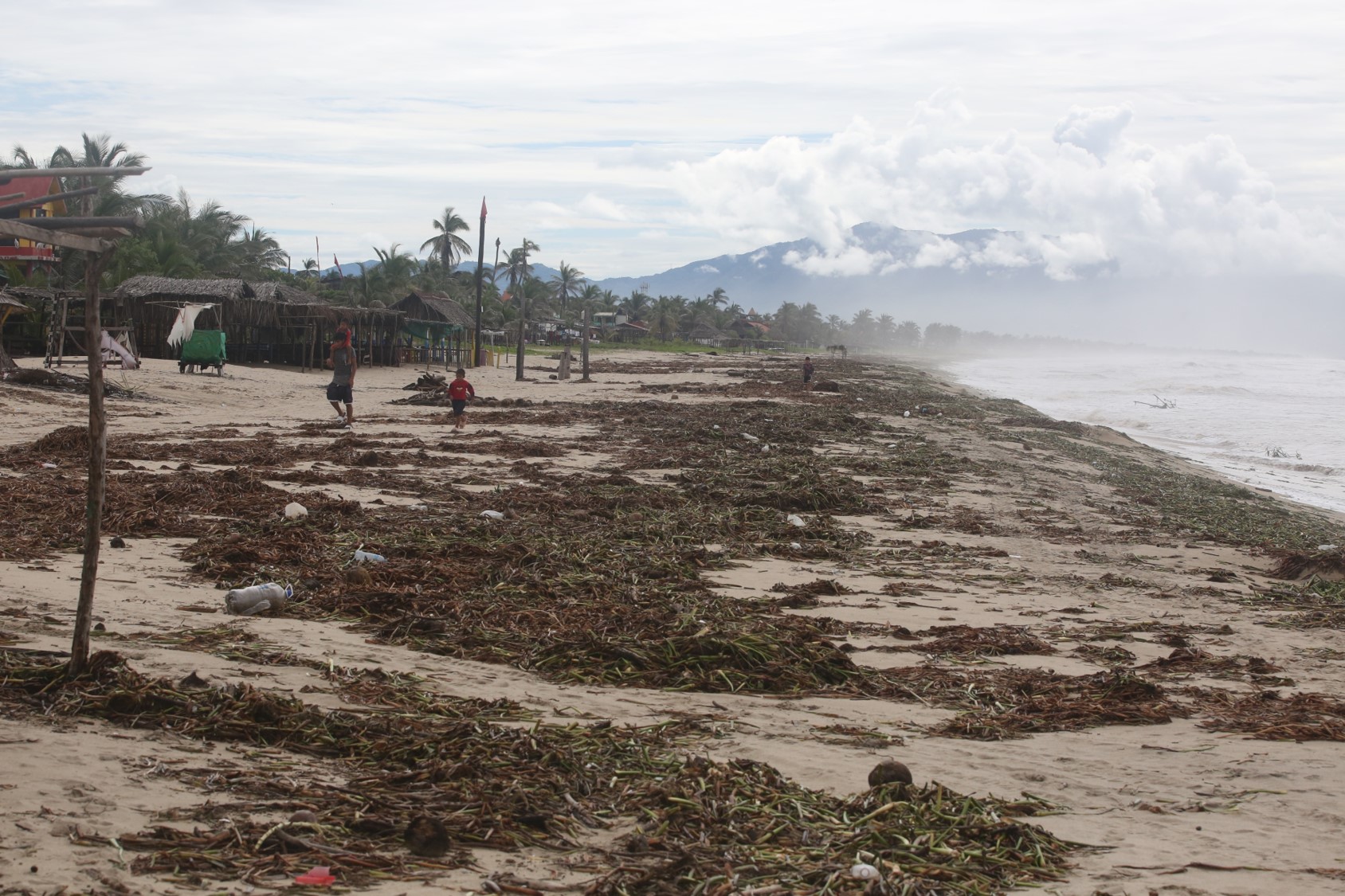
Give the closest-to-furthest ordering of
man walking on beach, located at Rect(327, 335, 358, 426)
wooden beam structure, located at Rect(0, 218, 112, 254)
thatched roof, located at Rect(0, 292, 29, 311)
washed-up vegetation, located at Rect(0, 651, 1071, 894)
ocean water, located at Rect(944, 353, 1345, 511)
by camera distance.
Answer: washed-up vegetation, located at Rect(0, 651, 1071, 894)
wooden beam structure, located at Rect(0, 218, 112, 254)
man walking on beach, located at Rect(327, 335, 358, 426)
ocean water, located at Rect(944, 353, 1345, 511)
thatched roof, located at Rect(0, 292, 29, 311)

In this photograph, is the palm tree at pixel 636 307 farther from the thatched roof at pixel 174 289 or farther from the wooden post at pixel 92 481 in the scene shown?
the wooden post at pixel 92 481

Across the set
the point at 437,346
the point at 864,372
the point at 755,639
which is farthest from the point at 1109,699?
the point at 864,372

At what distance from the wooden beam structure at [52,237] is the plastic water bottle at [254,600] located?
210 centimetres

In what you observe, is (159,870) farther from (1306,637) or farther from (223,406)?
(223,406)

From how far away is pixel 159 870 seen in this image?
2.72 meters

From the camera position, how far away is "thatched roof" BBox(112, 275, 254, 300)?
33156 mm

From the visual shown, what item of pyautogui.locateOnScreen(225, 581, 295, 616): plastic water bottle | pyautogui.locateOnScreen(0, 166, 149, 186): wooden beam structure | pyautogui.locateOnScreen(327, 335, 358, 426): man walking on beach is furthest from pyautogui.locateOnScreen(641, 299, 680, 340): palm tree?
pyautogui.locateOnScreen(0, 166, 149, 186): wooden beam structure

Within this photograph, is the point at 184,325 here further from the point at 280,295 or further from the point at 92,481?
the point at 92,481

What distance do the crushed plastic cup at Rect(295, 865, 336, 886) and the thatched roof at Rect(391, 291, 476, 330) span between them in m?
41.0

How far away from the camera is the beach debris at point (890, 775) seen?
3.66 meters

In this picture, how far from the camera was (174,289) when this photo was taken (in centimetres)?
3341

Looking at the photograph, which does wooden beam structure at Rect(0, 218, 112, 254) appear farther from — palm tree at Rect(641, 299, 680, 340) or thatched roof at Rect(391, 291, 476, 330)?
palm tree at Rect(641, 299, 680, 340)

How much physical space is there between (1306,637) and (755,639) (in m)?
3.86

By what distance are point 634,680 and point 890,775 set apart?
163cm
